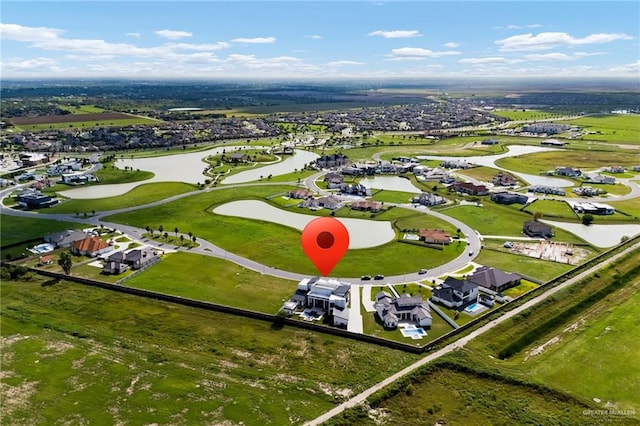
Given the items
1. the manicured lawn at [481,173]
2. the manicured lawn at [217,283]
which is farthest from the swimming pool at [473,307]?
the manicured lawn at [481,173]

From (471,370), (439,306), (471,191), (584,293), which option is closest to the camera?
(471,370)

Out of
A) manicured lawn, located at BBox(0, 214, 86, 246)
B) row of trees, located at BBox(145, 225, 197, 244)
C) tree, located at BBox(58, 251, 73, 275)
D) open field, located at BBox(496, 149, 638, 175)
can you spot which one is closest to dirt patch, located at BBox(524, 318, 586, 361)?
row of trees, located at BBox(145, 225, 197, 244)

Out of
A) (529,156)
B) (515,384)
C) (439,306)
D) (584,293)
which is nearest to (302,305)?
(439,306)

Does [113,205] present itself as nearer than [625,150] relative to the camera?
Yes

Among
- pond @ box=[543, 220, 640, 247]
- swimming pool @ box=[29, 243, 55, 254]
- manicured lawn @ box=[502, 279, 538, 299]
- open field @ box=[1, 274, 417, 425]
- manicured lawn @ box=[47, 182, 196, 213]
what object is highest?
manicured lawn @ box=[47, 182, 196, 213]

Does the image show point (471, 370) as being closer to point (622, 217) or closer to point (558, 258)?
point (558, 258)

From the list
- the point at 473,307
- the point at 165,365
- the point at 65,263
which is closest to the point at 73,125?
the point at 65,263

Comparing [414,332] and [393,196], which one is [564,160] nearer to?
[393,196]

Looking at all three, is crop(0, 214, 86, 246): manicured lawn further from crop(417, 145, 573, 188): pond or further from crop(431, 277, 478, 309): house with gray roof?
crop(417, 145, 573, 188): pond
